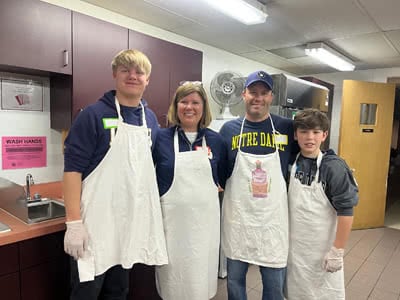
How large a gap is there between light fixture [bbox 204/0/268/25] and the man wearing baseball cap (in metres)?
0.81

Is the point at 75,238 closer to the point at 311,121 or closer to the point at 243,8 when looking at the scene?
the point at 311,121

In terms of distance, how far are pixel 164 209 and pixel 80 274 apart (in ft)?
1.52

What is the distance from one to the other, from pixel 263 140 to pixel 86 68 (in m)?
1.24

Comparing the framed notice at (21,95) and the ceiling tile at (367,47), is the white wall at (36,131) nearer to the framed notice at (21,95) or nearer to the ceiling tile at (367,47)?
the framed notice at (21,95)

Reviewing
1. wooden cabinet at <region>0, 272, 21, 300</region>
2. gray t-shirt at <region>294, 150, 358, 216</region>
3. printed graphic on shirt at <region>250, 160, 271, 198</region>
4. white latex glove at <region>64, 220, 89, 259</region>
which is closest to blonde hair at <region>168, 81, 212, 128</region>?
printed graphic on shirt at <region>250, 160, 271, 198</region>

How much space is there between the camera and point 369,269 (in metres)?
2.94

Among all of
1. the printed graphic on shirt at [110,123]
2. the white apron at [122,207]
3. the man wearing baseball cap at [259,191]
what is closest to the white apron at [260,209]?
the man wearing baseball cap at [259,191]

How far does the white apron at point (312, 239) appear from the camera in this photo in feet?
5.07

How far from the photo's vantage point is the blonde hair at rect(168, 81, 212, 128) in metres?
1.56

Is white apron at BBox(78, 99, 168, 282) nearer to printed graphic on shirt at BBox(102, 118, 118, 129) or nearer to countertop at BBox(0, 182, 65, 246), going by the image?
printed graphic on shirt at BBox(102, 118, 118, 129)

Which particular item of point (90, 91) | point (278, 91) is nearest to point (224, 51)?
point (278, 91)

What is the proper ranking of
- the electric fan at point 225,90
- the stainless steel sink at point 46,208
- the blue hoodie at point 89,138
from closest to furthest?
the blue hoodie at point 89,138 → the stainless steel sink at point 46,208 → the electric fan at point 225,90

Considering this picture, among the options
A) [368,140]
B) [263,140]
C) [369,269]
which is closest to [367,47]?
[368,140]

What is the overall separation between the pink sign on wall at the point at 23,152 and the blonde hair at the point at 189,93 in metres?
1.19
